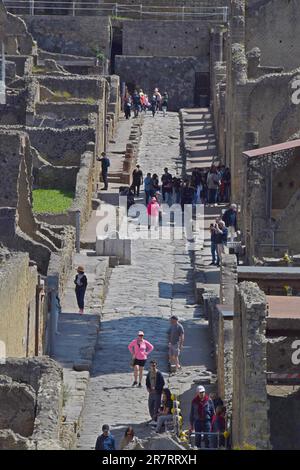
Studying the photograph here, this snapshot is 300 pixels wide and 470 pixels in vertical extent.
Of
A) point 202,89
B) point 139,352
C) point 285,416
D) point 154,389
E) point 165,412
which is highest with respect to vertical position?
point 202,89

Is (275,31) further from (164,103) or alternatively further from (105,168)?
(164,103)

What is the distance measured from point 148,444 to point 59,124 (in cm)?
3858

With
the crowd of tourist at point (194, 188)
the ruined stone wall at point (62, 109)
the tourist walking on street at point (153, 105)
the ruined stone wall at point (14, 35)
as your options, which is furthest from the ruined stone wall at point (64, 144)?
the ruined stone wall at point (14, 35)

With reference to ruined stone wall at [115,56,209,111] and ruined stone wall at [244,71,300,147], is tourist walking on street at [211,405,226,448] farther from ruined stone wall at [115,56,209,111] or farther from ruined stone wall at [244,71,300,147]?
ruined stone wall at [115,56,209,111]

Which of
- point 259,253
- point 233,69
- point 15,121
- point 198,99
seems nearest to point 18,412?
point 259,253

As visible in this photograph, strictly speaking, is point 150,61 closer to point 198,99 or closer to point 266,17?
point 198,99

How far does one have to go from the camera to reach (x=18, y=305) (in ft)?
120

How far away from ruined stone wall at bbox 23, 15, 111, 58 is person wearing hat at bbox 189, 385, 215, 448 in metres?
50.5

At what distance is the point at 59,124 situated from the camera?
213 ft

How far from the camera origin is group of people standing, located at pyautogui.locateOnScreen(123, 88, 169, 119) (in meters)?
75.1

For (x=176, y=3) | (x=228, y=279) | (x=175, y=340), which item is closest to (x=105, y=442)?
(x=228, y=279)

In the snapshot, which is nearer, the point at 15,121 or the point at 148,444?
the point at 148,444

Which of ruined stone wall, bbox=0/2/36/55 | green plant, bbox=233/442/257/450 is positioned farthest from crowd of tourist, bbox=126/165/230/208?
green plant, bbox=233/442/257/450

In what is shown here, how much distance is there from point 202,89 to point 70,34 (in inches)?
247
